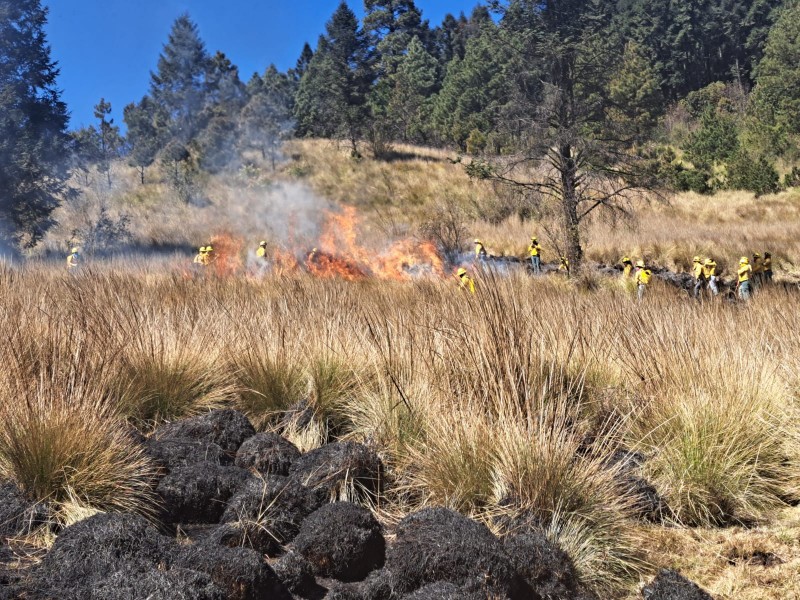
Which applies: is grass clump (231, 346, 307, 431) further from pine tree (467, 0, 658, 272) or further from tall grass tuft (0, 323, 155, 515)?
pine tree (467, 0, 658, 272)

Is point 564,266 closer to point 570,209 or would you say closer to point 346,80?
point 570,209

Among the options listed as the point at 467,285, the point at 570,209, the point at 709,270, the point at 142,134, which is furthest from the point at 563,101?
the point at 142,134

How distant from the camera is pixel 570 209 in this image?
22.0m

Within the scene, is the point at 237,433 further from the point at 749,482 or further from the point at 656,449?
the point at 749,482

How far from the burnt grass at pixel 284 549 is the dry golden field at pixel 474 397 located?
0.22 m

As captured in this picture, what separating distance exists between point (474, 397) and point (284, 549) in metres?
1.41

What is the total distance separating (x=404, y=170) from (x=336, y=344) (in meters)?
39.5

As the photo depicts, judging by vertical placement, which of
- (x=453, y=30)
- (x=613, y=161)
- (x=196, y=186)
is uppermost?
(x=453, y=30)

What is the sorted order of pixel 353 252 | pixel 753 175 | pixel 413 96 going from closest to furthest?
pixel 353 252, pixel 753 175, pixel 413 96

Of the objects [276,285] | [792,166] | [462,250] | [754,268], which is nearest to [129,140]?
[462,250]

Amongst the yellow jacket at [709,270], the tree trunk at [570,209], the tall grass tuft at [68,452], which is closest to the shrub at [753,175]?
the tree trunk at [570,209]

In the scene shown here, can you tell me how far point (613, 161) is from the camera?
22.4m

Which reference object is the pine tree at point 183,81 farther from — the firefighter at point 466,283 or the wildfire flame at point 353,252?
the firefighter at point 466,283

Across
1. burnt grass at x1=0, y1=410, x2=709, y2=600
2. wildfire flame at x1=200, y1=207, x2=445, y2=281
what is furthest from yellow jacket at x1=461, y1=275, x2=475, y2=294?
wildfire flame at x1=200, y1=207, x2=445, y2=281
